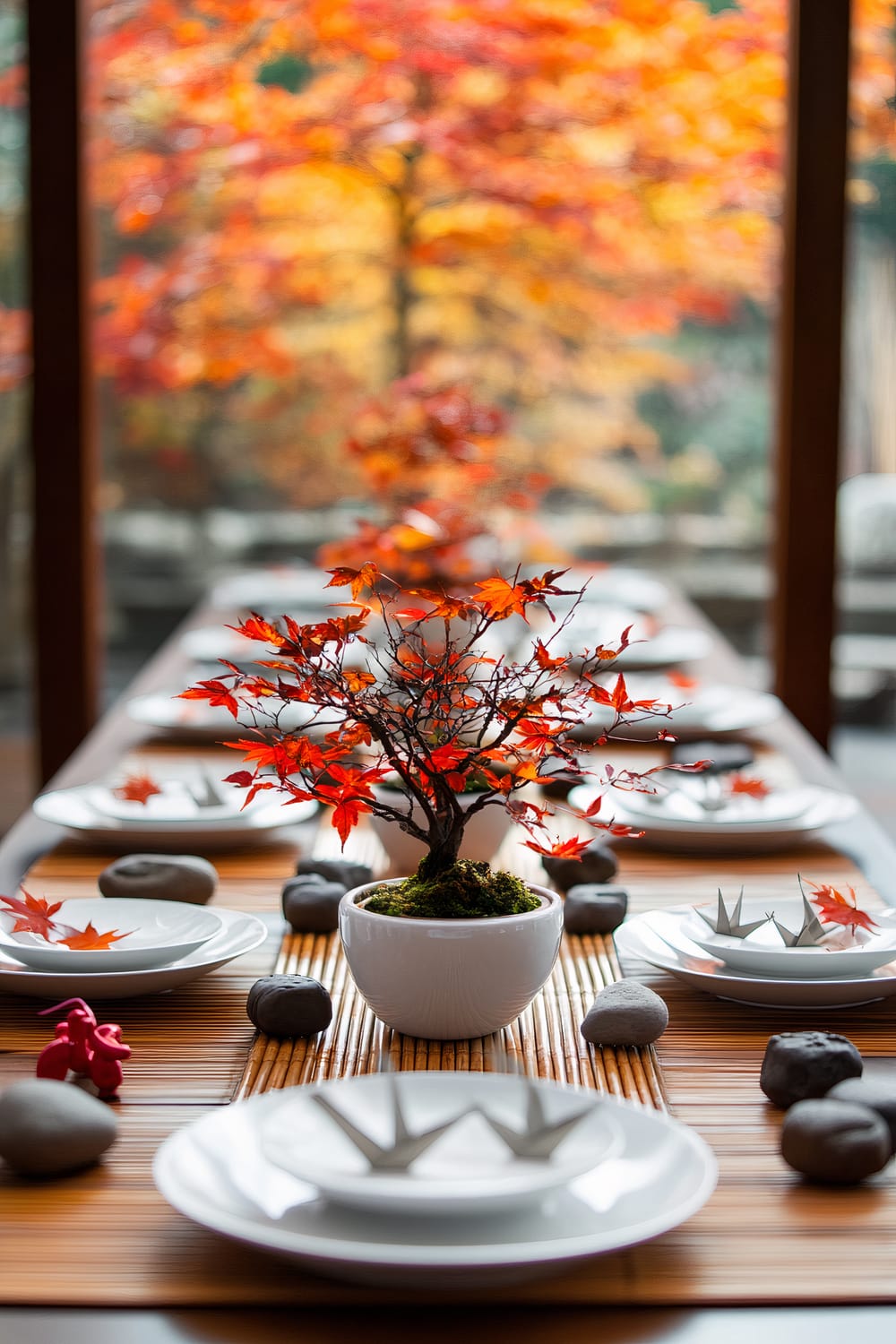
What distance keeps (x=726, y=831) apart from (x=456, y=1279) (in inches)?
36.4

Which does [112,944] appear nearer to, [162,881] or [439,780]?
[162,881]

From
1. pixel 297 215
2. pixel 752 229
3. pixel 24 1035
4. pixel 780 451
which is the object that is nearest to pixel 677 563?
pixel 752 229

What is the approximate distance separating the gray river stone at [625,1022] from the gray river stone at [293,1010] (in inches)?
7.4

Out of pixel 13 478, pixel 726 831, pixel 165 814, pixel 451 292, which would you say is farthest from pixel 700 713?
pixel 451 292

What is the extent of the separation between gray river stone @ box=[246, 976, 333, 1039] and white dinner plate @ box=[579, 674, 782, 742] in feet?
2.94

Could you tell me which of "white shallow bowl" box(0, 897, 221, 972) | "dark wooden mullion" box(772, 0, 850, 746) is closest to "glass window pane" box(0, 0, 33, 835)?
"dark wooden mullion" box(772, 0, 850, 746)

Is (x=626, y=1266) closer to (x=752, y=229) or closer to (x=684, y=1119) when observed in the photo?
(x=684, y=1119)

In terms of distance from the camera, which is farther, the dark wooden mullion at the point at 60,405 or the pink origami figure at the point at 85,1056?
the dark wooden mullion at the point at 60,405

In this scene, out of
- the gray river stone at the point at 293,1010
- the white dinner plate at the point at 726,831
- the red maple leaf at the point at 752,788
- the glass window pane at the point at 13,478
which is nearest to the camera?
the gray river stone at the point at 293,1010

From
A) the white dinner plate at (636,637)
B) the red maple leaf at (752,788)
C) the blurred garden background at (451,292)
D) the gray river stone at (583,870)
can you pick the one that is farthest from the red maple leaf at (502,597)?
the blurred garden background at (451,292)

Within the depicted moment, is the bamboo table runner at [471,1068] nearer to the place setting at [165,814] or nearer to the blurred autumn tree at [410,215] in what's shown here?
the place setting at [165,814]

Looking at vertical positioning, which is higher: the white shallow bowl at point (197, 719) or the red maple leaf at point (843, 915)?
the white shallow bowl at point (197, 719)

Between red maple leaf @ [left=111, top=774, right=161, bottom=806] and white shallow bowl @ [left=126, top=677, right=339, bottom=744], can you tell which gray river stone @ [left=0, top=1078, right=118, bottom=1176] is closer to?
red maple leaf @ [left=111, top=774, right=161, bottom=806]

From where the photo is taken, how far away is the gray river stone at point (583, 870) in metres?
1.43
